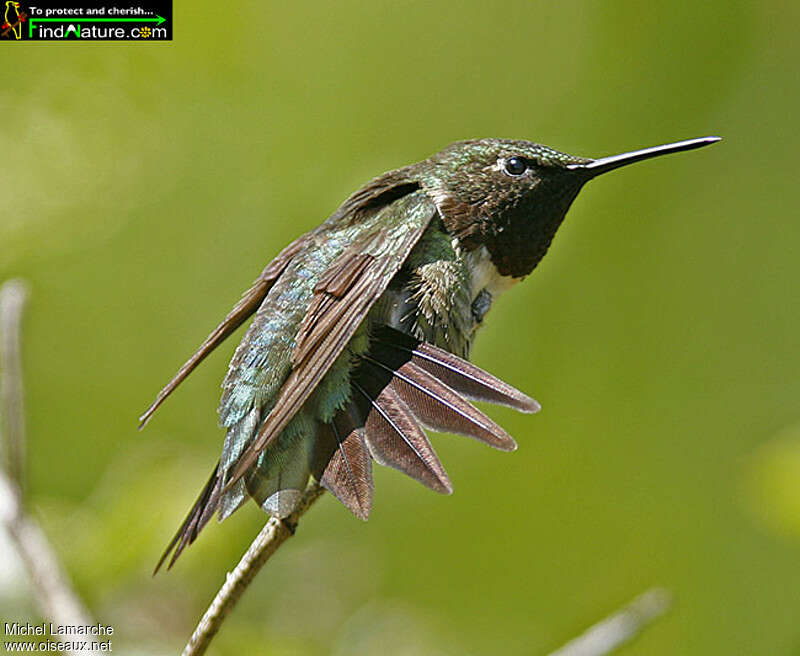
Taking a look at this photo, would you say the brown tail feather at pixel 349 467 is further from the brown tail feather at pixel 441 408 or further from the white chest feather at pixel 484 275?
the white chest feather at pixel 484 275

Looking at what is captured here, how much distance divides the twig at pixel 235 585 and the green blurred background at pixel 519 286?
220 cm

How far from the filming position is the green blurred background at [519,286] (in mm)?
4785

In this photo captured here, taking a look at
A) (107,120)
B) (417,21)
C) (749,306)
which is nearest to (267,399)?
(107,120)

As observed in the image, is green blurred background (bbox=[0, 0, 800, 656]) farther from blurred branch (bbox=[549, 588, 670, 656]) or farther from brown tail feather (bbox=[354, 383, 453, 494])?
blurred branch (bbox=[549, 588, 670, 656])

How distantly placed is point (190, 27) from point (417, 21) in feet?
4.96

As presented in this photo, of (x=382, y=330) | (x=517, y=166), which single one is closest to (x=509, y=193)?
(x=517, y=166)

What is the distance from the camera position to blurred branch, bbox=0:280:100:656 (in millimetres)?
1850

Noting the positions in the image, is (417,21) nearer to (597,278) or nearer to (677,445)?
(597,278)

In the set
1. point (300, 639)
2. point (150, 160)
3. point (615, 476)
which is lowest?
point (615, 476)

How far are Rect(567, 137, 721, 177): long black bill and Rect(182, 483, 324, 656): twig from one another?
1.27m

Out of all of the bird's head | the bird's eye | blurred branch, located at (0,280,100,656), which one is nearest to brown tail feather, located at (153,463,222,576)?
blurred branch, located at (0,280,100,656)

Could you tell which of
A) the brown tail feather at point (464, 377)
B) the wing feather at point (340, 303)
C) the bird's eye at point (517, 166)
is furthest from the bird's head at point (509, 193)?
the brown tail feather at point (464, 377)

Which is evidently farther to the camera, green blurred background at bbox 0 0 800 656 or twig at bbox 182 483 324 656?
green blurred background at bbox 0 0 800 656

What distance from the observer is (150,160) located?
17.0ft
